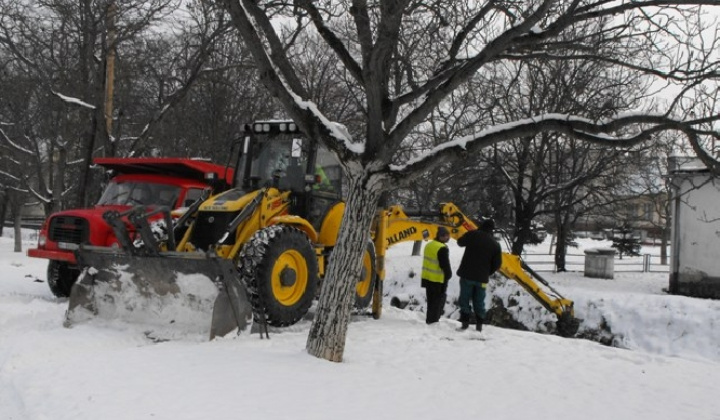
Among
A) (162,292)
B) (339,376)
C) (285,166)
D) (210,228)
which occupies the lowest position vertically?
(339,376)

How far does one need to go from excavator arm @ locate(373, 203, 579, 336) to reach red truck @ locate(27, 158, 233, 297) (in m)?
2.57

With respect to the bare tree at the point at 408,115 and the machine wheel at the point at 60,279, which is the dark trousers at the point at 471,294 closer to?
the bare tree at the point at 408,115

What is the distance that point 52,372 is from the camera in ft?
18.0

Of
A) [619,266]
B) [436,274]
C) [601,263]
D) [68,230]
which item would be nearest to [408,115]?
[436,274]

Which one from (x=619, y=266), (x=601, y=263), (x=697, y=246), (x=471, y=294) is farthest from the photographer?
(x=619, y=266)

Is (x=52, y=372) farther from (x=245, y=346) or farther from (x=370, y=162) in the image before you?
(x=370, y=162)

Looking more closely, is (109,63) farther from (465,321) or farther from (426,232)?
(465,321)

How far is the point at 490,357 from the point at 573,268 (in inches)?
726

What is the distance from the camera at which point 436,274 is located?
32.6 ft

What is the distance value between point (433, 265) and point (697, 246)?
1033cm

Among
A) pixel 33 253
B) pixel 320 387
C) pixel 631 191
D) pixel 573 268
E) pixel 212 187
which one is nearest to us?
pixel 320 387

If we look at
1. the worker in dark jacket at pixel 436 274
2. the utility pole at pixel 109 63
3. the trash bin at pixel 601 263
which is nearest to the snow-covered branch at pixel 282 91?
the worker in dark jacket at pixel 436 274

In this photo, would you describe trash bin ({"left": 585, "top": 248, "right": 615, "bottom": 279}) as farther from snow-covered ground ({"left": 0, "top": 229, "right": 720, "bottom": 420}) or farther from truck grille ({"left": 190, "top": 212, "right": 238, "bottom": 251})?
truck grille ({"left": 190, "top": 212, "right": 238, "bottom": 251})

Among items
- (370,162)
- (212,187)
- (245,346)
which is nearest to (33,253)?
(212,187)
